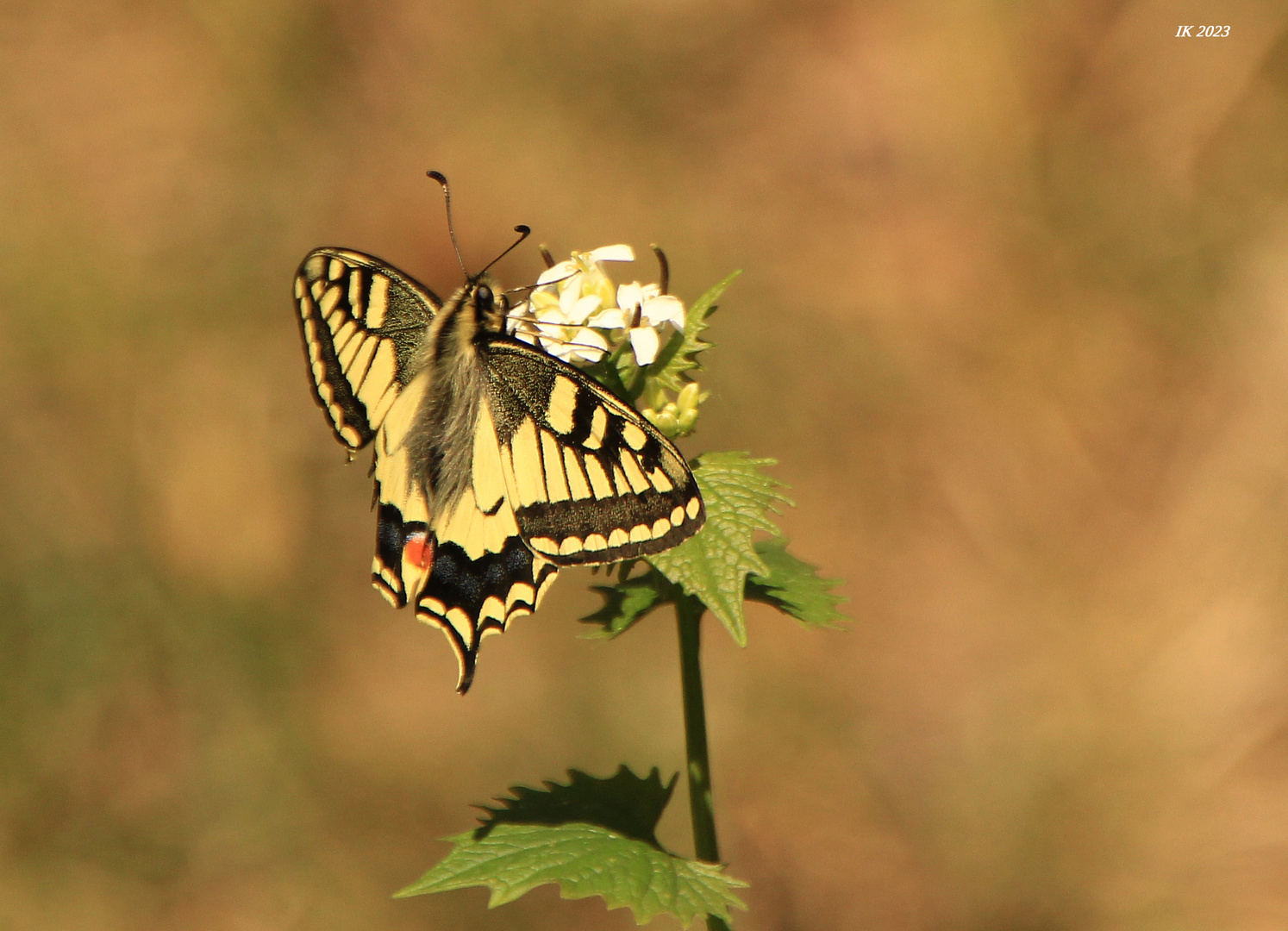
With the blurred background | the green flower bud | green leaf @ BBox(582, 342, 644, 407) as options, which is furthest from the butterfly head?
the blurred background

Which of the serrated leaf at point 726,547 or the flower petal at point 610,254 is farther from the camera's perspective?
the flower petal at point 610,254

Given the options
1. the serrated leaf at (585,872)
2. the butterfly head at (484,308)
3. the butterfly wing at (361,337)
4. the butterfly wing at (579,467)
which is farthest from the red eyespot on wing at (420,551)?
the serrated leaf at (585,872)

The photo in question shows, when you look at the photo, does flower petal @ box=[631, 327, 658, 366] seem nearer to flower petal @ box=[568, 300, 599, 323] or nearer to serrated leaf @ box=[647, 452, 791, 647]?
flower petal @ box=[568, 300, 599, 323]

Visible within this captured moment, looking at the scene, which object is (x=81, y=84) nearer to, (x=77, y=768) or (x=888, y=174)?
(x=77, y=768)

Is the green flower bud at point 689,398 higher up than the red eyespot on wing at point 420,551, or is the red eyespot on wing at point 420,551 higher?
the green flower bud at point 689,398

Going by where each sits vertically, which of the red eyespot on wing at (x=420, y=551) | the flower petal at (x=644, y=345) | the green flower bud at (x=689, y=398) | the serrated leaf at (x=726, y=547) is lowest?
the serrated leaf at (x=726, y=547)

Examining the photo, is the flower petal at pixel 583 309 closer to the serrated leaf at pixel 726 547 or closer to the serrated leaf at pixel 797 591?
the serrated leaf at pixel 726 547
